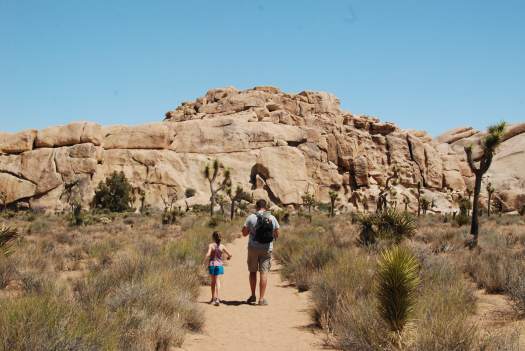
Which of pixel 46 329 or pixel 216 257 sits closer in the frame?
pixel 46 329

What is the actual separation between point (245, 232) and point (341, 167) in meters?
61.1

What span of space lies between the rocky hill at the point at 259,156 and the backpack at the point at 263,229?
45776mm

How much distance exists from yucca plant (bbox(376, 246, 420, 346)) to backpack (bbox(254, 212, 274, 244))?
154 inches

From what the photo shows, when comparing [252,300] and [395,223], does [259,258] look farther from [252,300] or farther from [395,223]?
[395,223]

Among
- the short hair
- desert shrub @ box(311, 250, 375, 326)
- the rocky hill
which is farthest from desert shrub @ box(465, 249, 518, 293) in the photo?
the rocky hill

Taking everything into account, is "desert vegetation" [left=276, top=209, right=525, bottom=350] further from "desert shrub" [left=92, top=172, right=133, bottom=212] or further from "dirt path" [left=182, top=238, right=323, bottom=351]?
"desert shrub" [left=92, top=172, right=133, bottom=212]

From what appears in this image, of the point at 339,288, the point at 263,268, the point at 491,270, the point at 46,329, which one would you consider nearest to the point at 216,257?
the point at 263,268

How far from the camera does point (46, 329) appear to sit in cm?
382

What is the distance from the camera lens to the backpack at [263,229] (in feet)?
28.7

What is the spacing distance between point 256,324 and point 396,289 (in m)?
3.33

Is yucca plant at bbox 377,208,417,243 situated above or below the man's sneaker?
above

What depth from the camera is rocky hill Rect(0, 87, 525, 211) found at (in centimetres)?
5719

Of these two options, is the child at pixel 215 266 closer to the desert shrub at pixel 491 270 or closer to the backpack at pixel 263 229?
the backpack at pixel 263 229

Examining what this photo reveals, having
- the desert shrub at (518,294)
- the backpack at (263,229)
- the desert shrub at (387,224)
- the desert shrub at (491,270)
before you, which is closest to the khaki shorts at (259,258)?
the backpack at (263,229)
